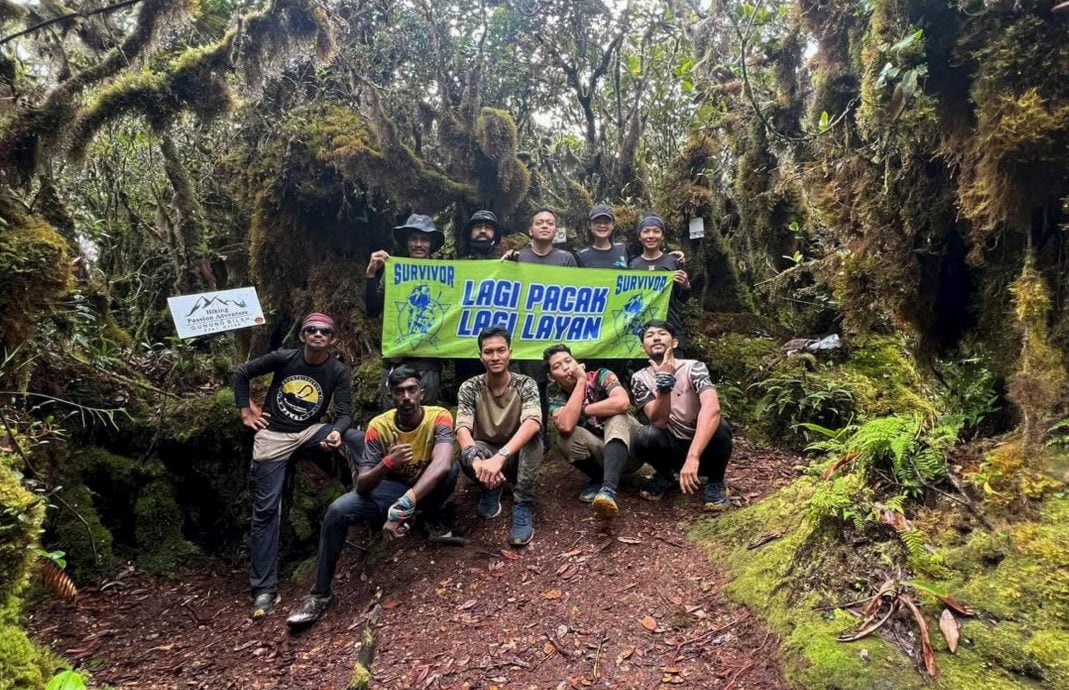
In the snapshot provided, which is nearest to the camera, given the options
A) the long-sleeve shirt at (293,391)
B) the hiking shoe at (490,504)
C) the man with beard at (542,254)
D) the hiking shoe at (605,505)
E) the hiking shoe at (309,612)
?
the hiking shoe at (309,612)

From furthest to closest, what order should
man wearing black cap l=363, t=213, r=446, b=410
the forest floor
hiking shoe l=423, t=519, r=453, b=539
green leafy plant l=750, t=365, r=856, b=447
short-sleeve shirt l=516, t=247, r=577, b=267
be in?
short-sleeve shirt l=516, t=247, r=577, b=267 < green leafy plant l=750, t=365, r=856, b=447 < man wearing black cap l=363, t=213, r=446, b=410 < hiking shoe l=423, t=519, r=453, b=539 < the forest floor

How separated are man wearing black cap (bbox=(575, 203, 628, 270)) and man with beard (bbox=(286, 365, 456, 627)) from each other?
9.79ft

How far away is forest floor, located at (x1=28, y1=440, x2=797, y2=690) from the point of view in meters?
3.24

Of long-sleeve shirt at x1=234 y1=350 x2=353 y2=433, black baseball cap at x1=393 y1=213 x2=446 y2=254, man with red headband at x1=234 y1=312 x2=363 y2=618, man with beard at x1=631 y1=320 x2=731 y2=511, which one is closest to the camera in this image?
man with beard at x1=631 y1=320 x2=731 y2=511

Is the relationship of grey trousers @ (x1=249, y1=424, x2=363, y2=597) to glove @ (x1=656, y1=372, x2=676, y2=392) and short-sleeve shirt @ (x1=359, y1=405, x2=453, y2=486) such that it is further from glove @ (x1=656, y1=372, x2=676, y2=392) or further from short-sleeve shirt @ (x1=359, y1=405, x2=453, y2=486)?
glove @ (x1=656, y1=372, x2=676, y2=392)

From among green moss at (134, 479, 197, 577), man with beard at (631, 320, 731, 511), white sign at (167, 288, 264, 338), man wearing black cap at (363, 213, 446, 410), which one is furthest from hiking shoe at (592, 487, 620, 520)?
green moss at (134, 479, 197, 577)

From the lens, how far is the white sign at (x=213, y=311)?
5520mm

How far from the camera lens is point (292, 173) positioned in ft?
24.5

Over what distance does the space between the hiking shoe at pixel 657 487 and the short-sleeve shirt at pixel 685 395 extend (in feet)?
1.88

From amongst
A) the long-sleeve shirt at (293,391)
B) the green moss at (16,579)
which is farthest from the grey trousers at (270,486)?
the green moss at (16,579)

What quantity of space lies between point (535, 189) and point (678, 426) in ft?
17.5

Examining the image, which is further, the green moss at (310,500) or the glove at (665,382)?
the green moss at (310,500)

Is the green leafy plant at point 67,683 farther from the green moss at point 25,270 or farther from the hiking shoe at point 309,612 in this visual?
the green moss at point 25,270

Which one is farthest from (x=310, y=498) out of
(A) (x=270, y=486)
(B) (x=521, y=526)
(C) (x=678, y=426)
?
(C) (x=678, y=426)
